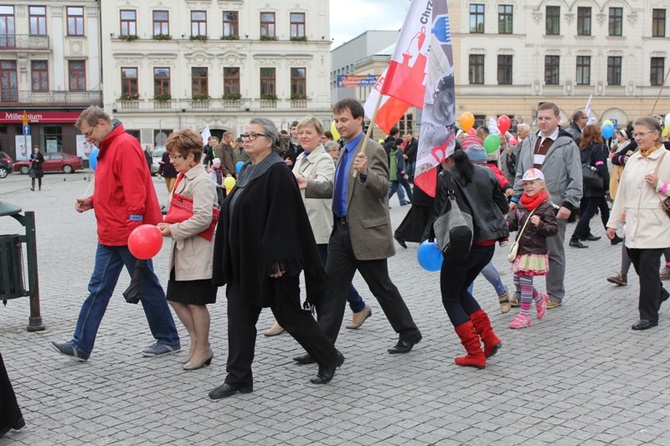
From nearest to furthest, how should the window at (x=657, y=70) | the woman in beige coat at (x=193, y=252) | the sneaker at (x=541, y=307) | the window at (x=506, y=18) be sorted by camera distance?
1. the woman in beige coat at (x=193, y=252)
2. the sneaker at (x=541, y=307)
3. the window at (x=506, y=18)
4. the window at (x=657, y=70)

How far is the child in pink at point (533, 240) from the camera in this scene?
7215 mm

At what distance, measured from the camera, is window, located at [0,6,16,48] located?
52219mm

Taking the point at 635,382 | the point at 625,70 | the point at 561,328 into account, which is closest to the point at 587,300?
the point at 561,328

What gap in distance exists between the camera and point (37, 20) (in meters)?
52.5

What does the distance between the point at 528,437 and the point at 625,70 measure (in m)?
54.0

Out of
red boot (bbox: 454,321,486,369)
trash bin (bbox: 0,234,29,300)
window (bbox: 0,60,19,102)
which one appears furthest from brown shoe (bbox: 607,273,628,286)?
window (bbox: 0,60,19,102)

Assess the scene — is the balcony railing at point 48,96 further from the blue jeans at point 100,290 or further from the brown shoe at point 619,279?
the blue jeans at point 100,290

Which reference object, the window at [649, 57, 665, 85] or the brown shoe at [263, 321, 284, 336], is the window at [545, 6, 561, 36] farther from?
the brown shoe at [263, 321, 284, 336]

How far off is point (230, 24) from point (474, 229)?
47.7 meters

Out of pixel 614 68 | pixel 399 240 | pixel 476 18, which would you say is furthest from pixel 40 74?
pixel 399 240

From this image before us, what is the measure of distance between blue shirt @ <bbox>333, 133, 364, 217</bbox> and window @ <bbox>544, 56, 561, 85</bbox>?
4984 centimetres

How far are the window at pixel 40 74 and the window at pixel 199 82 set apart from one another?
10422mm

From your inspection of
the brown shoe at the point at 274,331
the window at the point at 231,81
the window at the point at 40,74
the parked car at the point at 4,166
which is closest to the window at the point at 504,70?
the window at the point at 231,81

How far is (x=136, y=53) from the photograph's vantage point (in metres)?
50.1
